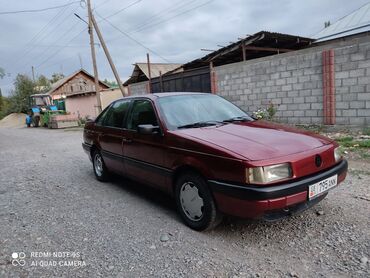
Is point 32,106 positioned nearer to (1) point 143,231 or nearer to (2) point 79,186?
(2) point 79,186

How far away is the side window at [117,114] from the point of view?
480 centimetres

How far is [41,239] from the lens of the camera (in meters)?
3.40

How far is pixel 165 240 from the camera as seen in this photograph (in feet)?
10.5

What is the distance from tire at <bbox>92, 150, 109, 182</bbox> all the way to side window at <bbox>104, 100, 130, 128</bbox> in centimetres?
72

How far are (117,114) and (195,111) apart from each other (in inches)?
61.5

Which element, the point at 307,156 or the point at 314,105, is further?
the point at 314,105

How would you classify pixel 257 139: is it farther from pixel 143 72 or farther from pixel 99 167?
pixel 143 72

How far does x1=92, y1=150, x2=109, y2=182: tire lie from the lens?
5.47 metres

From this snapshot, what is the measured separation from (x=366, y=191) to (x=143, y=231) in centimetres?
304

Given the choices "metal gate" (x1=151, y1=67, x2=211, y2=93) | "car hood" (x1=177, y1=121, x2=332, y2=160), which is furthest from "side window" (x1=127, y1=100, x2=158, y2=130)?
"metal gate" (x1=151, y1=67, x2=211, y2=93)

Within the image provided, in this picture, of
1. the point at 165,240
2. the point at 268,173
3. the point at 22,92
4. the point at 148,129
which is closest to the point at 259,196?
the point at 268,173

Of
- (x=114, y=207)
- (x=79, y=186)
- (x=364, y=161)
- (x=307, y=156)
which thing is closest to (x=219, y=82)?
(x=364, y=161)

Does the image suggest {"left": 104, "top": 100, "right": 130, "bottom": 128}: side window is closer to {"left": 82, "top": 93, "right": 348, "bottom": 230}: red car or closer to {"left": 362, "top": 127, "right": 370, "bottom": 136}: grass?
{"left": 82, "top": 93, "right": 348, "bottom": 230}: red car

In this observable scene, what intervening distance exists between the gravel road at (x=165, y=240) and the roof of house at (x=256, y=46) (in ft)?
28.5
